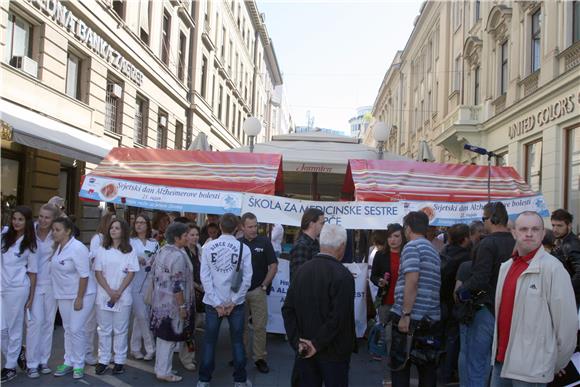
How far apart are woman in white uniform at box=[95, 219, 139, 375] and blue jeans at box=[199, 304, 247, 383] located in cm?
110

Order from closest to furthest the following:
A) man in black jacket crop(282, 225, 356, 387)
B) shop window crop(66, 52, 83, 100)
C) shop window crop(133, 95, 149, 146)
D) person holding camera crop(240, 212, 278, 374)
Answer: man in black jacket crop(282, 225, 356, 387) → person holding camera crop(240, 212, 278, 374) → shop window crop(66, 52, 83, 100) → shop window crop(133, 95, 149, 146)

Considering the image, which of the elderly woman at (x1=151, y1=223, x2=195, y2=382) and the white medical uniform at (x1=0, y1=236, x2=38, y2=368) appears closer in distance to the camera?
the white medical uniform at (x1=0, y1=236, x2=38, y2=368)

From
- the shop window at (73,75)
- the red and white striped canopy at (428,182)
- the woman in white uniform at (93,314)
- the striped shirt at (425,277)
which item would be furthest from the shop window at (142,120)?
the striped shirt at (425,277)

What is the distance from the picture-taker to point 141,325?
6.64 m

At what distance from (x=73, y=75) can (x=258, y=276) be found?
34.8 feet

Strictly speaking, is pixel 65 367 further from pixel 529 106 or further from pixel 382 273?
pixel 529 106

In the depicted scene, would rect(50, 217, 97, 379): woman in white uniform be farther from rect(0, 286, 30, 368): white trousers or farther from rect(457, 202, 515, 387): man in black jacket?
rect(457, 202, 515, 387): man in black jacket

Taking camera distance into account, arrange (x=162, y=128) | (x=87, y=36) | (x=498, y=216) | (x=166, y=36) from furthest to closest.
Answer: (x=162, y=128)
(x=166, y=36)
(x=87, y=36)
(x=498, y=216)

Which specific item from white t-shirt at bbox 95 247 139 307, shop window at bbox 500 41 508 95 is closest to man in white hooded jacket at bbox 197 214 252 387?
white t-shirt at bbox 95 247 139 307

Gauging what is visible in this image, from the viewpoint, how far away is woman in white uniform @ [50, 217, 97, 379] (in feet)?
18.8

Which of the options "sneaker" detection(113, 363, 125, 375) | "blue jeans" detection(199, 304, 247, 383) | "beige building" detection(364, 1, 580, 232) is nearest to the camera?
"blue jeans" detection(199, 304, 247, 383)

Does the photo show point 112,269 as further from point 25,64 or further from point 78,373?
point 25,64

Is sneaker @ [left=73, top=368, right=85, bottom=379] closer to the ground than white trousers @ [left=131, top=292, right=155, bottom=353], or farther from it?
closer to the ground

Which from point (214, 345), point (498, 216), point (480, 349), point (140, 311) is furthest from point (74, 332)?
point (498, 216)
